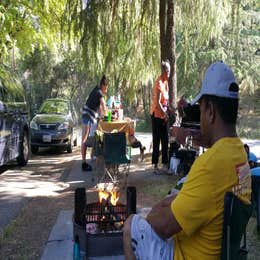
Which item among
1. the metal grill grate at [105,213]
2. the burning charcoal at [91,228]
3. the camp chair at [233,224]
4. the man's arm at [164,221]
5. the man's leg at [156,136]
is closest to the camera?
the camp chair at [233,224]

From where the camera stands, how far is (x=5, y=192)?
8.42 m

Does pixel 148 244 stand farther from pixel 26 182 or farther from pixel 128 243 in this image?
pixel 26 182

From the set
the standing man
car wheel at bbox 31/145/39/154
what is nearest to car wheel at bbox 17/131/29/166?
the standing man

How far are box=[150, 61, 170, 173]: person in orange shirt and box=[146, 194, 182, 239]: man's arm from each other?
622cm

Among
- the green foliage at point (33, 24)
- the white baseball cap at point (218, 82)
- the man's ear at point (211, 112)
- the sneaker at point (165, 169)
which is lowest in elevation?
the sneaker at point (165, 169)

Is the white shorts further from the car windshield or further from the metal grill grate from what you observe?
the car windshield

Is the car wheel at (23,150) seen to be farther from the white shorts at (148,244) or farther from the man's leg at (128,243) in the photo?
the white shorts at (148,244)

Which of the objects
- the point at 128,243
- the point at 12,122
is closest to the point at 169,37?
the point at 12,122

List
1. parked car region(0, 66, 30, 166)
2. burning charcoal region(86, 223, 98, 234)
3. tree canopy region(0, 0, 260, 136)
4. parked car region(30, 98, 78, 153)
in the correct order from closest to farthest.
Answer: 1. burning charcoal region(86, 223, 98, 234)
2. parked car region(0, 66, 30, 166)
3. tree canopy region(0, 0, 260, 136)
4. parked car region(30, 98, 78, 153)

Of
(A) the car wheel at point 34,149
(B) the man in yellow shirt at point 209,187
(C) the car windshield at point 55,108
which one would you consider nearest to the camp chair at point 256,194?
(B) the man in yellow shirt at point 209,187

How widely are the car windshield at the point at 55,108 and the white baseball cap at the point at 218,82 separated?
40.9ft

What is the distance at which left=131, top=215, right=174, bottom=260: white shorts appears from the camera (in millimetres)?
2787

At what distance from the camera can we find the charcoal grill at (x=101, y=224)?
4.32 m

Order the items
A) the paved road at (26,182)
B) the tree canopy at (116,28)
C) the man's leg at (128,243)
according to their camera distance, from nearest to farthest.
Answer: the man's leg at (128,243), the paved road at (26,182), the tree canopy at (116,28)
